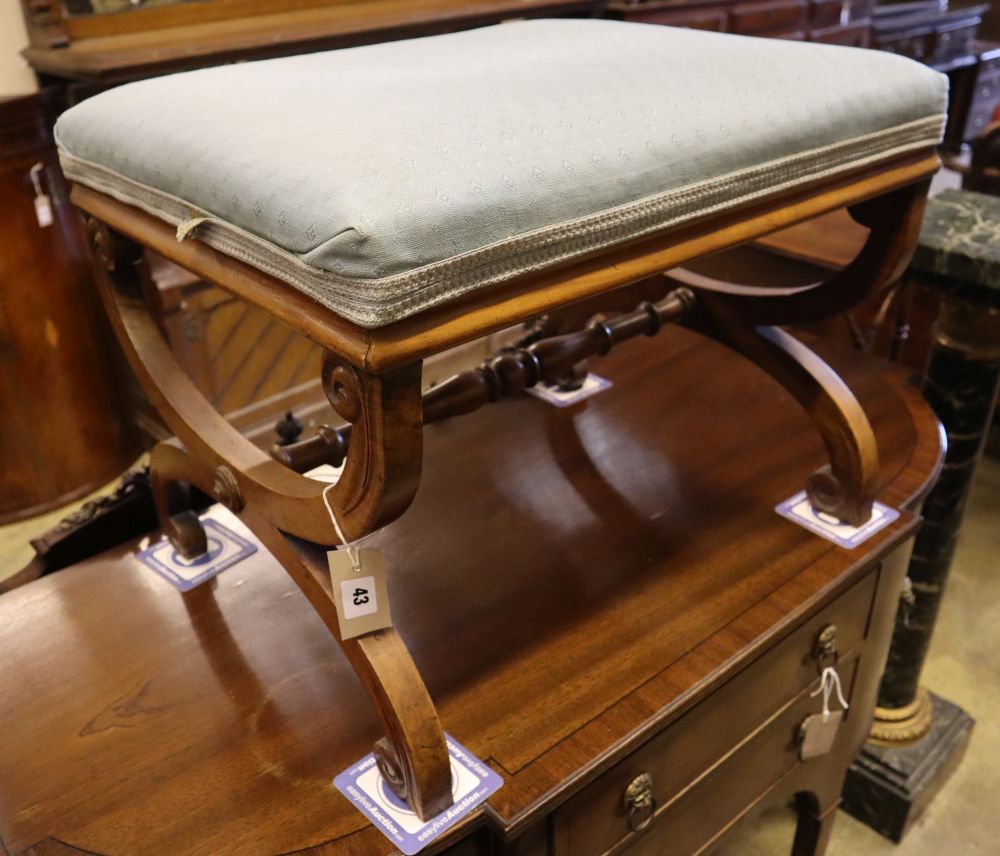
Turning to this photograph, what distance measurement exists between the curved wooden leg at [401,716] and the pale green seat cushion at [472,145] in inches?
8.6

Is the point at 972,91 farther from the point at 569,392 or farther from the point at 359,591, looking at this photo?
the point at 359,591

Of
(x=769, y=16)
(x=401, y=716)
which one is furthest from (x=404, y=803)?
(x=769, y=16)

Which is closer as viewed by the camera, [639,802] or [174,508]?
[639,802]

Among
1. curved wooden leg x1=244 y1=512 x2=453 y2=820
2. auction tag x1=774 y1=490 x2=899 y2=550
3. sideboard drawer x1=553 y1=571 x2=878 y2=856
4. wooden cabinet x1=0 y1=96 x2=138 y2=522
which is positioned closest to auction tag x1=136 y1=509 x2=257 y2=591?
curved wooden leg x1=244 y1=512 x2=453 y2=820

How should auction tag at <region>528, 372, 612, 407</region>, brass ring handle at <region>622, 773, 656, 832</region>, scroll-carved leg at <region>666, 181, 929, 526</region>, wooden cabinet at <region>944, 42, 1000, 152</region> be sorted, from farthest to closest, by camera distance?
wooden cabinet at <region>944, 42, 1000, 152</region>, auction tag at <region>528, 372, 612, 407</region>, scroll-carved leg at <region>666, 181, 929, 526</region>, brass ring handle at <region>622, 773, 656, 832</region>

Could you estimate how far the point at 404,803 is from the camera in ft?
1.88

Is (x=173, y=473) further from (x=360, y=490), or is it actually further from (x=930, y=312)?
(x=930, y=312)

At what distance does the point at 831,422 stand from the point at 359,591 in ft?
1.50

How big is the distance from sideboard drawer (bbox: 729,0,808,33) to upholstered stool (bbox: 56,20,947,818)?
6.13ft

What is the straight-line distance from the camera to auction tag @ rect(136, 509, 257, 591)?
2.59ft

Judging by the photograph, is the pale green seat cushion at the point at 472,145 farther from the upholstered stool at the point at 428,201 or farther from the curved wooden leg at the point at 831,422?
the curved wooden leg at the point at 831,422

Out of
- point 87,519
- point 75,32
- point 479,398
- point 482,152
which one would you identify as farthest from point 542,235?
point 75,32

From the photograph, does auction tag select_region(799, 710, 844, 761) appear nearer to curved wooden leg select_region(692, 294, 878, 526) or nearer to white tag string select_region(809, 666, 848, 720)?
white tag string select_region(809, 666, 848, 720)

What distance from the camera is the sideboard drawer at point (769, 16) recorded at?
8.10 feet
